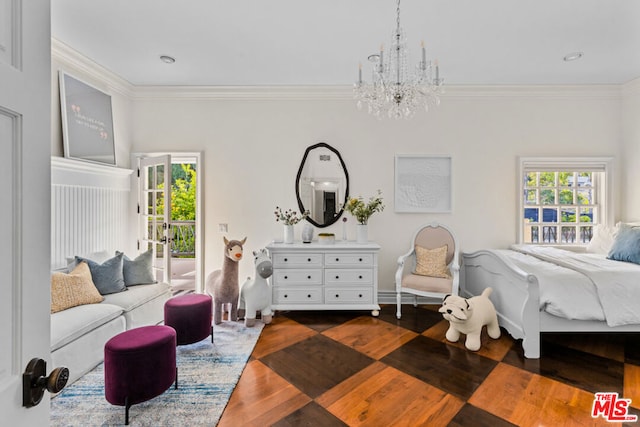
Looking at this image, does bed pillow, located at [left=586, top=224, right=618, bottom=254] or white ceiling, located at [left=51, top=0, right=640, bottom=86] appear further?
bed pillow, located at [left=586, top=224, right=618, bottom=254]

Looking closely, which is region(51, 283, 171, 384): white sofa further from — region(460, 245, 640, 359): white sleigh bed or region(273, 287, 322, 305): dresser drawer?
region(460, 245, 640, 359): white sleigh bed

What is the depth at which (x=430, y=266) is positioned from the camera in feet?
11.6

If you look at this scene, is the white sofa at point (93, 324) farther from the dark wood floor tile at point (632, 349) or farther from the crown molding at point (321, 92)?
the dark wood floor tile at point (632, 349)

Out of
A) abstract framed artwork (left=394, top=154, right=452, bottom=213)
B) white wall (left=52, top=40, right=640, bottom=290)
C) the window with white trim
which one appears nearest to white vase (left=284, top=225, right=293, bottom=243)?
white wall (left=52, top=40, right=640, bottom=290)

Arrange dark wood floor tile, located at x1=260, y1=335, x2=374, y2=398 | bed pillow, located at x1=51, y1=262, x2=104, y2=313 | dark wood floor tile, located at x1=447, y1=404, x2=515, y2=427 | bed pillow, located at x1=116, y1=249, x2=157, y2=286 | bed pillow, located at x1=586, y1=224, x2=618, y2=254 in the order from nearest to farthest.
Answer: dark wood floor tile, located at x1=447, y1=404, x2=515, y2=427 < dark wood floor tile, located at x1=260, y1=335, x2=374, y2=398 < bed pillow, located at x1=51, y1=262, x2=104, y2=313 < bed pillow, located at x1=116, y1=249, x2=157, y2=286 < bed pillow, located at x1=586, y1=224, x2=618, y2=254

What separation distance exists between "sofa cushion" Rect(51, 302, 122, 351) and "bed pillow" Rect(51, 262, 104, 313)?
6cm

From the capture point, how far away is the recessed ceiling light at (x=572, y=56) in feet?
9.97

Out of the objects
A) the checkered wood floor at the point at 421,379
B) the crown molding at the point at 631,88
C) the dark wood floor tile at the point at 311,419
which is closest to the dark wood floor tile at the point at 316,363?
the checkered wood floor at the point at 421,379

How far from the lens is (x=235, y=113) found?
392cm

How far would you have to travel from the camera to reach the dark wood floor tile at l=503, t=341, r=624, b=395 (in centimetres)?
215

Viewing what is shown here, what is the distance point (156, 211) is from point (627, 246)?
17.5 ft

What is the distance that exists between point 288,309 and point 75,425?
199 centimetres

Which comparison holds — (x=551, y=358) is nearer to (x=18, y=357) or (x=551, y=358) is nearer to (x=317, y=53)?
(x=18, y=357)

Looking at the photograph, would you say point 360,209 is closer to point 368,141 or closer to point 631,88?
point 368,141
